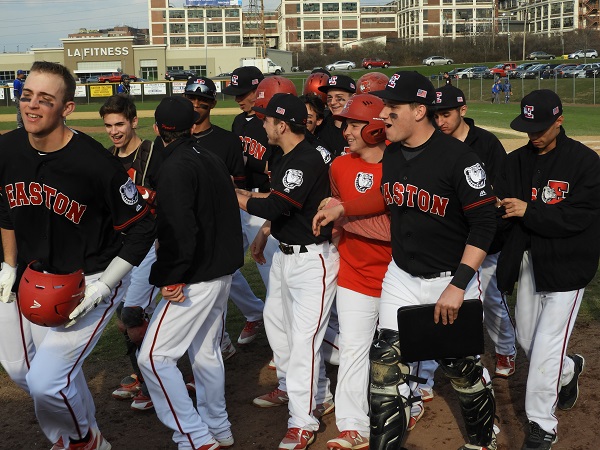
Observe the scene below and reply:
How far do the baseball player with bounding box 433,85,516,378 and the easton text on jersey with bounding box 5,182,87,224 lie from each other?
116 inches

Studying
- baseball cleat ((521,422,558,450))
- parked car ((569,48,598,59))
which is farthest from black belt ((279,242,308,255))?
parked car ((569,48,598,59))

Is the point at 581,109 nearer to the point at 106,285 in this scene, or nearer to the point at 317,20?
the point at 106,285

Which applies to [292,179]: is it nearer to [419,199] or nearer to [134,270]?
[419,199]

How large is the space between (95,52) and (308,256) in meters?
100

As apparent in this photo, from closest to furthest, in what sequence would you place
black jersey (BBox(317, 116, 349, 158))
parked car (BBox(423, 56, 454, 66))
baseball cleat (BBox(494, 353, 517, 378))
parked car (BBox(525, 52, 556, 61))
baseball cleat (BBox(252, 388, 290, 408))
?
baseball cleat (BBox(252, 388, 290, 408)) → baseball cleat (BBox(494, 353, 517, 378)) → black jersey (BBox(317, 116, 349, 158)) → parked car (BBox(525, 52, 556, 61)) → parked car (BBox(423, 56, 454, 66))

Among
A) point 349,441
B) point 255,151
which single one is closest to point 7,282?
point 349,441

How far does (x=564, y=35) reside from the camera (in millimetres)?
95688

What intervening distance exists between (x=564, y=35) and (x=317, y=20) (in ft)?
147

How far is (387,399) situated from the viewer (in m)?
4.20

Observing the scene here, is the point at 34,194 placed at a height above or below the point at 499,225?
above

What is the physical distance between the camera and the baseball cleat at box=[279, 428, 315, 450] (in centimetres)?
474

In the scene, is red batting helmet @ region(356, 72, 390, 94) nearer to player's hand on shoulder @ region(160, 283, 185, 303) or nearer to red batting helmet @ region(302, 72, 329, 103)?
red batting helmet @ region(302, 72, 329, 103)

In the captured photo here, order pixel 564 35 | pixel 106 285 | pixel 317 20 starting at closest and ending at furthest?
pixel 106 285, pixel 564 35, pixel 317 20

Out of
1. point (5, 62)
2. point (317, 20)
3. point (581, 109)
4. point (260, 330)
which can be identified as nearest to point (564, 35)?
point (317, 20)
